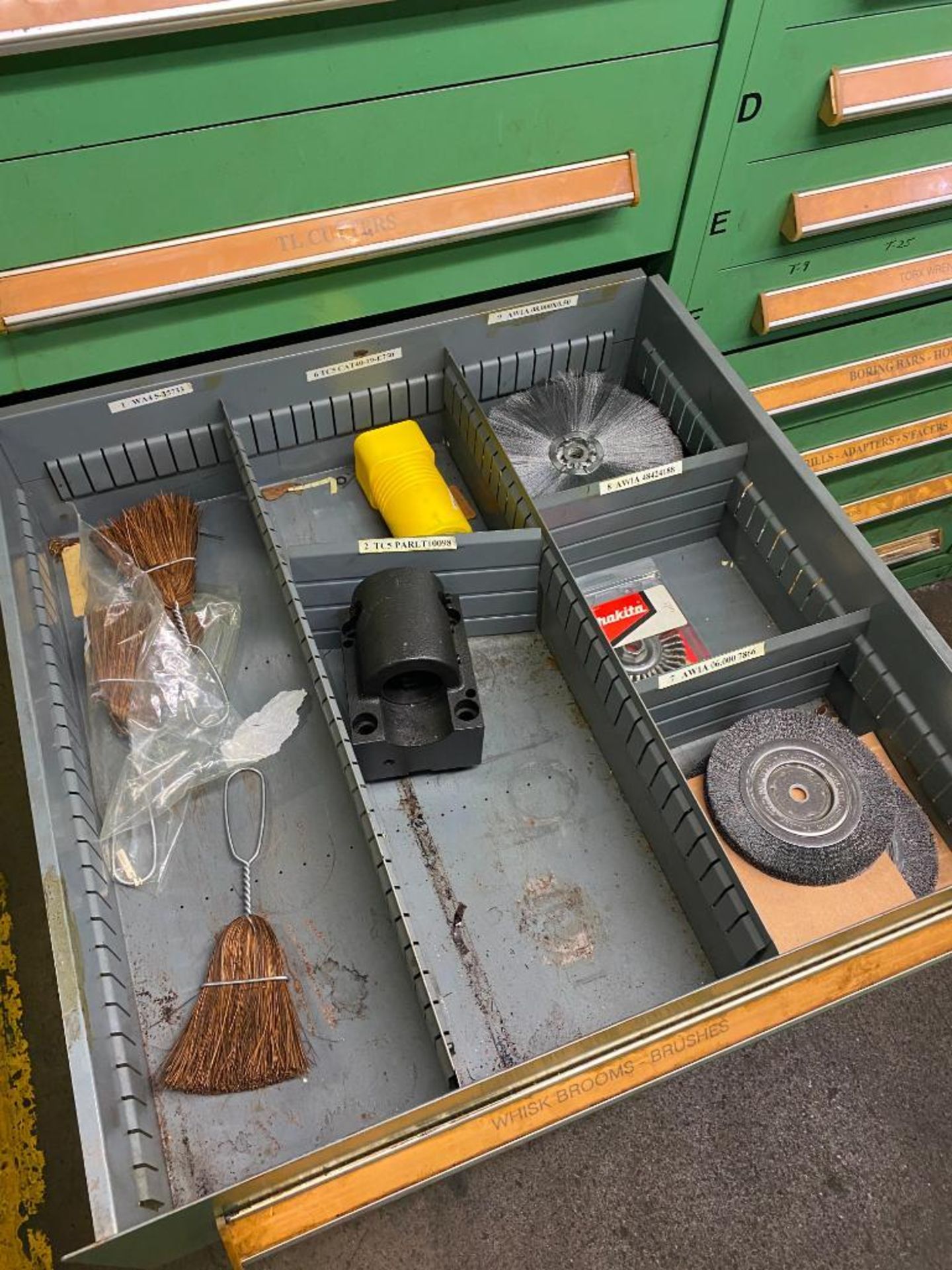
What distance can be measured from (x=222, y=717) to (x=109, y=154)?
627mm

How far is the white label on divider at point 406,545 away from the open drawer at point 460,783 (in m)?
0.02

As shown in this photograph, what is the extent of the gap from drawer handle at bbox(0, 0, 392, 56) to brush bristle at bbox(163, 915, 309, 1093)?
0.86m

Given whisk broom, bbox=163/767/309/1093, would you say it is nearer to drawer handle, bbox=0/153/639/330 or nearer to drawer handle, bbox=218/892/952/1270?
drawer handle, bbox=218/892/952/1270

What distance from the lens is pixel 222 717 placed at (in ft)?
3.74

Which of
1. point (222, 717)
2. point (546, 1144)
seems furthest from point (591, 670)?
point (546, 1144)

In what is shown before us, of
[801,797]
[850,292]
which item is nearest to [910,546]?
[850,292]

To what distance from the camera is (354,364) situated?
1255 millimetres

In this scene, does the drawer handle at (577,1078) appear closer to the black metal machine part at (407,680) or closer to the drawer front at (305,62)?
the black metal machine part at (407,680)

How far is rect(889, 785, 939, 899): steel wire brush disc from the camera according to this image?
1.10 metres

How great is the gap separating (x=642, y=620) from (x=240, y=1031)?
0.74 metres

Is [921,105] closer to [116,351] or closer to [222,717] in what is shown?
[116,351]

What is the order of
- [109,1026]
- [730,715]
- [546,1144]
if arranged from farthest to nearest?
[546,1144]
[730,715]
[109,1026]

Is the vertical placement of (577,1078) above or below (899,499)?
below

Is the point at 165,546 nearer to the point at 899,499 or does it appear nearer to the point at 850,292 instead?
the point at 850,292
